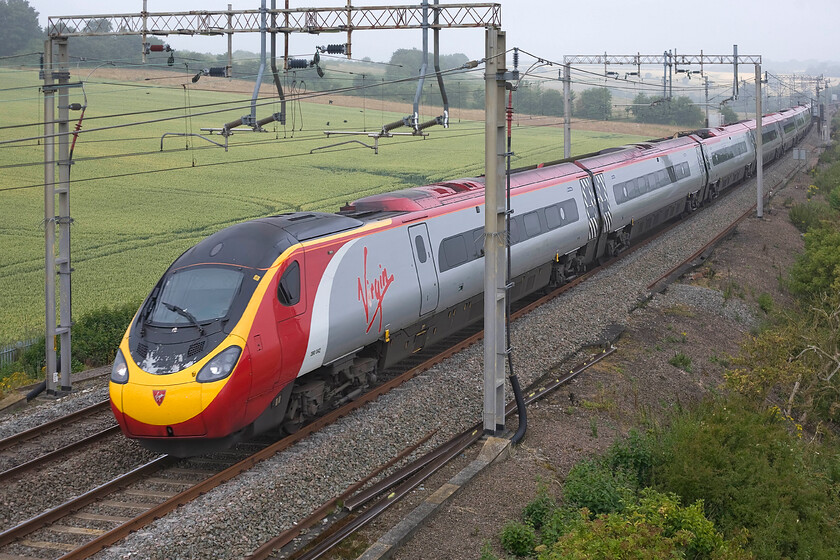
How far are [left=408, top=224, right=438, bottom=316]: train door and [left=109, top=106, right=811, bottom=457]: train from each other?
0.12 ft

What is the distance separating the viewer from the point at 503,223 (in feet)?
46.7

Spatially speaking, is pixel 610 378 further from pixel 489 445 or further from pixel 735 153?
pixel 735 153

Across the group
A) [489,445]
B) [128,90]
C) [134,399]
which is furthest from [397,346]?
[128,90]

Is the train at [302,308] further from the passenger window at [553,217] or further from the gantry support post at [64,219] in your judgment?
the gantry support post at [64,219]

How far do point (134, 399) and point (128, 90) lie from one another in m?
81.1

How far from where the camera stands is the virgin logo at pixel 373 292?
47.5 feet

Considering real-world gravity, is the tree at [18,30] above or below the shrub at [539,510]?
above

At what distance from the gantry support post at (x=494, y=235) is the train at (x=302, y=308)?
468 millimetres

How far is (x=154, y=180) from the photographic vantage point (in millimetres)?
53688

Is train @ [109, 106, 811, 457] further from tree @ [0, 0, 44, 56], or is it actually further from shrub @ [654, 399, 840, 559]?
tree @ [0, 0, 44, 56]

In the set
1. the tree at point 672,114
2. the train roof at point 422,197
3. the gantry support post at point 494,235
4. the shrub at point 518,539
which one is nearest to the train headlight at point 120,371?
the train roof at point 422,197

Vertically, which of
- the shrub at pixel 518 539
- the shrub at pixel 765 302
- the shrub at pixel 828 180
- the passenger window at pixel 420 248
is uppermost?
the shrub at pixel 828 180

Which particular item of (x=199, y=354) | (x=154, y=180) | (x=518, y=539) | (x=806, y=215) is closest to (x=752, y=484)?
(x=518, y=539)

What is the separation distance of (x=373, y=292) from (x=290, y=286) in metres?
2.25
